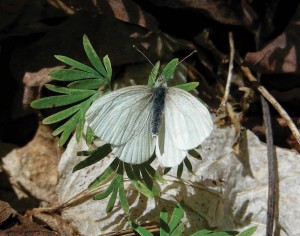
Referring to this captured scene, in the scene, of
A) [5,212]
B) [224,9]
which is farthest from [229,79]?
[5,212]

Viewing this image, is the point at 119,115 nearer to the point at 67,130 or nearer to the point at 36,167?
the point at 67,130

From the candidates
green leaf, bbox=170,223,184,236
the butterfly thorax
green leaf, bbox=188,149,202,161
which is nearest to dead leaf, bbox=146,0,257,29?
the butterfly thorax

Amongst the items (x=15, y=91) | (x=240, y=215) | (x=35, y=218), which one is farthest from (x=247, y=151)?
(x=15, y=91)

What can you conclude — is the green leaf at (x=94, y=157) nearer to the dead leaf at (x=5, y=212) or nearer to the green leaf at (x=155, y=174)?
the green leaf at (x=155, y=174)

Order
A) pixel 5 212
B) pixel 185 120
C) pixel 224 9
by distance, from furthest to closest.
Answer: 1. pixel 224 9
2. pixel 5 212
3. pixel 185 120

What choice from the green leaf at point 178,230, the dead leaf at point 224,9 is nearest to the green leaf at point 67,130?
the green leaf at point 178,230

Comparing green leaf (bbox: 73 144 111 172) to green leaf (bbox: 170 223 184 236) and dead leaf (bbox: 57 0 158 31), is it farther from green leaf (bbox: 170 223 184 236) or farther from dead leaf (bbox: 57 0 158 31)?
dead leaf (bbox: 57 0 158 31)

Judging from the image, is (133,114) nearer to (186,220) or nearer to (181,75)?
(186,220)
